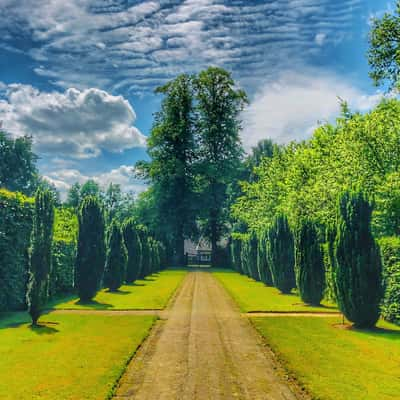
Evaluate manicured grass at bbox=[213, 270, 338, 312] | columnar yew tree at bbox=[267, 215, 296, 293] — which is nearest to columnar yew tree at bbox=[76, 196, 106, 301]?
manicured grass at bbox=[213, 270, 338, 312]

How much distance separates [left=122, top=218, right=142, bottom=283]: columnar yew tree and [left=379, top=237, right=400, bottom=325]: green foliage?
747 inches

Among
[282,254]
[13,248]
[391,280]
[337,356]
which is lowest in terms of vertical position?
[337,356]

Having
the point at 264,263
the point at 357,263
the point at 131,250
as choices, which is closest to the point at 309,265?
the point at 357,263

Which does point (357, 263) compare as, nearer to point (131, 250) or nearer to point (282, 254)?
point (282, 254)

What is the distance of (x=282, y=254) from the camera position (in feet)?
82.5

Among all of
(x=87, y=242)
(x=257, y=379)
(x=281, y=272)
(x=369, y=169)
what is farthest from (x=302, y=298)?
(x=257, y=379)

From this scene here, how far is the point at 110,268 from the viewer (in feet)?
83.5

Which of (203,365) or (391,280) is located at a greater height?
(391,280)

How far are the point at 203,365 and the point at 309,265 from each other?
1171 cm

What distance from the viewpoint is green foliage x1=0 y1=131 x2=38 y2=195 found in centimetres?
6019

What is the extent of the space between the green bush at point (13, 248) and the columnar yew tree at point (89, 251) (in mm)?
3028

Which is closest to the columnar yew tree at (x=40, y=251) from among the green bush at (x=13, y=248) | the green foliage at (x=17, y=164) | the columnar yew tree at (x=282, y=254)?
the green bush at (x=13, y=248)

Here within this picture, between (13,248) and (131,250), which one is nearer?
(13,248)

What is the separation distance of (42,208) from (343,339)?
10739mm
